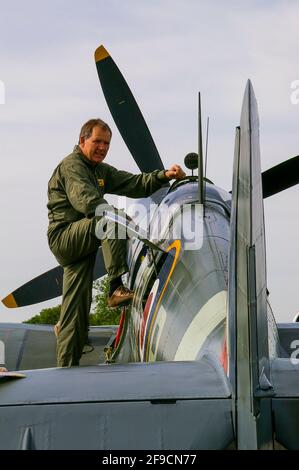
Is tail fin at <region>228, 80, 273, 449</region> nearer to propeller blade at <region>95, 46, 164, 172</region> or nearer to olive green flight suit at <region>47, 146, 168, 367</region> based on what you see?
olive green flight suit at <region>47, 146, 168, 367</region>

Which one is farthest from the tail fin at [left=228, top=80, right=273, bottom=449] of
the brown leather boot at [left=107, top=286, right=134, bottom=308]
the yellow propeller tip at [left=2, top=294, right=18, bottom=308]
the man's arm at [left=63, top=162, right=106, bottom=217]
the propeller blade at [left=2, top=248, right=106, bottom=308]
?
the yellow propeller tip at [left=2, top=294, right=18, bottom=308]

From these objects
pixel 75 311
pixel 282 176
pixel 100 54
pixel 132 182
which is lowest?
pixel 75 311

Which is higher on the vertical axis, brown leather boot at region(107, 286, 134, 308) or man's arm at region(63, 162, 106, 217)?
man's arm at region(63, 162, 106, 217)

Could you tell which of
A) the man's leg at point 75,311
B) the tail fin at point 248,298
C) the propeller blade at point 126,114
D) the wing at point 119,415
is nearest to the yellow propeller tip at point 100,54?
the propeller blade at point 126,114

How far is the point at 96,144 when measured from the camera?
21.7ft

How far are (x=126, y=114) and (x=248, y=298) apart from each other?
20.9 feet

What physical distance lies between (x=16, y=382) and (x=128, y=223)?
75.1 inches

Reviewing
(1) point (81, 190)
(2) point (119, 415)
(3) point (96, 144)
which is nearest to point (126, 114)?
(3) point (96, 144)

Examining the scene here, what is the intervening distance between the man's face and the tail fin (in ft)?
9.19

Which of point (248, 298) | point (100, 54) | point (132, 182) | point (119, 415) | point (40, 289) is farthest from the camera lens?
point (40, 289)

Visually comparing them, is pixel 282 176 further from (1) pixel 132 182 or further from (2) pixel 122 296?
(2) pixel 122 296

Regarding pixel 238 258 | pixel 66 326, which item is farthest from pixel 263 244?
pixel 66 326

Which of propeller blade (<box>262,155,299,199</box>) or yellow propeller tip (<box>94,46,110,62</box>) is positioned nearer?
propeller blade (<box>262,155,299,199</box>)

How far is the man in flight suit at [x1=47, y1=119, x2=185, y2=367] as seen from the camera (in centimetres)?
630
